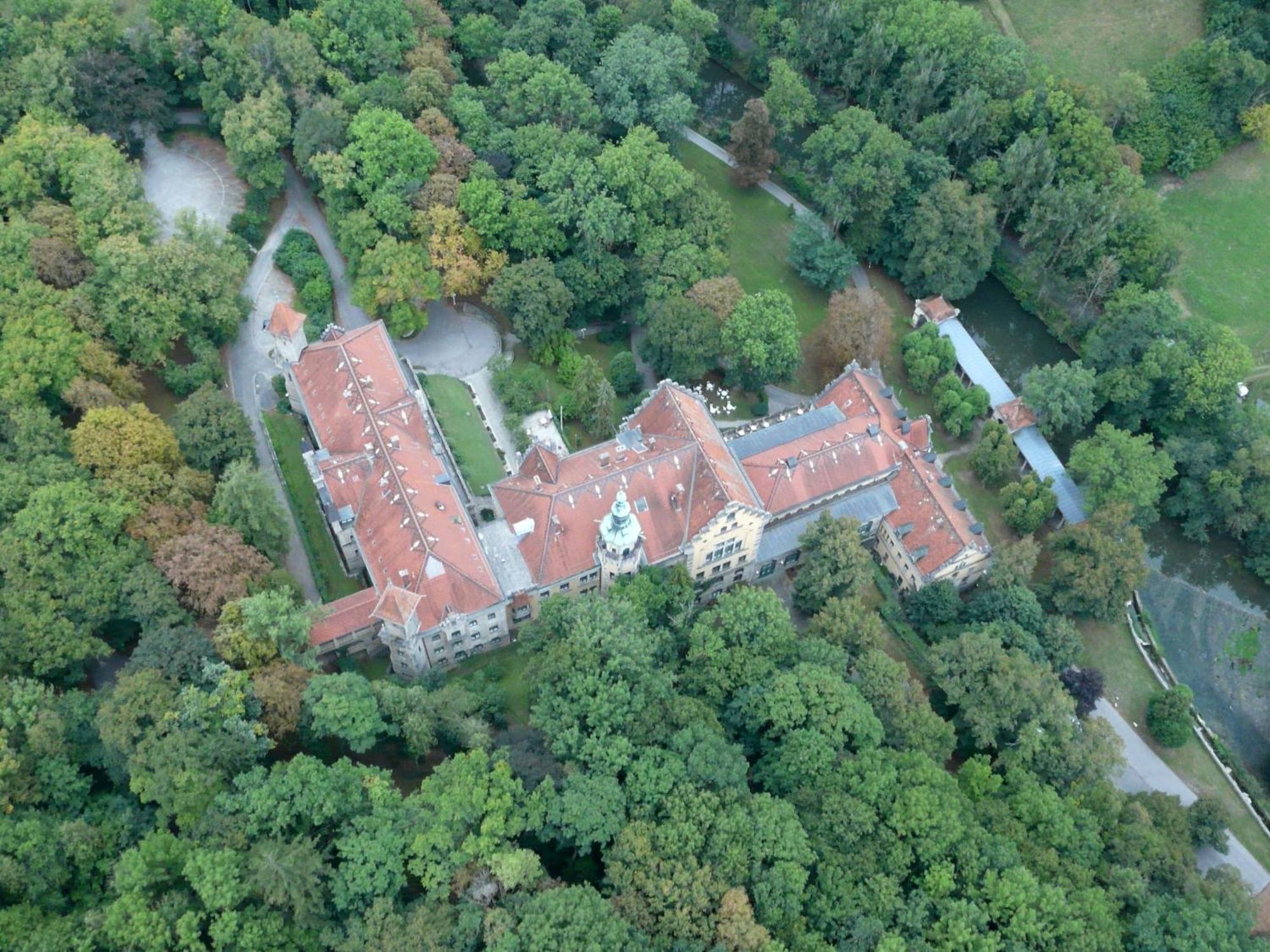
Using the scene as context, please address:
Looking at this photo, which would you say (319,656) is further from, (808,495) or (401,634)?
(808,495)

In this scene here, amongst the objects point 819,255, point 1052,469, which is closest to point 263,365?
point 819,255

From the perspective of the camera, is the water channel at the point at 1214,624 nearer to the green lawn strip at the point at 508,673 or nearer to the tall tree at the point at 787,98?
the tall tree at the point at 787,98

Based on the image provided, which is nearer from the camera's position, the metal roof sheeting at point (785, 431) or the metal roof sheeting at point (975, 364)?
the metal roof sheeting at point (785, 431)

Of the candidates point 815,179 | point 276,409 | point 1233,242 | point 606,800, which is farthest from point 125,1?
point 1233,242

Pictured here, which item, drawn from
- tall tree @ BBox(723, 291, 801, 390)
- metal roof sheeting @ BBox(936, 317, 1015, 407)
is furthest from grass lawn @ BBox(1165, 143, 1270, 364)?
tall tree @ BBox(723, 291, 801, 390)

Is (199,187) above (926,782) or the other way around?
above

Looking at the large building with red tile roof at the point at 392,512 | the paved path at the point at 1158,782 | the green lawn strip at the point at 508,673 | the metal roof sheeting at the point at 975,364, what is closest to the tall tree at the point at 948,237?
the metal roof sheeting at the point at 975,364

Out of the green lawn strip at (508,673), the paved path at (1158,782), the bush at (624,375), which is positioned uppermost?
the bush at (624,375)
